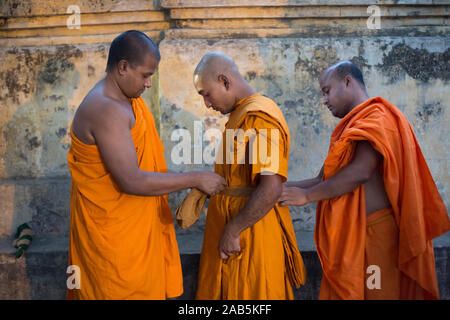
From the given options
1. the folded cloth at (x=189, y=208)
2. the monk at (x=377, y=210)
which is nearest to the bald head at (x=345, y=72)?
the monk at (x=377, y=210)

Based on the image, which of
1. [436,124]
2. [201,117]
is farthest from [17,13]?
[436,124]

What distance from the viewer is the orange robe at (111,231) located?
2143 millimetres

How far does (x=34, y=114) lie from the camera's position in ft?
12.1

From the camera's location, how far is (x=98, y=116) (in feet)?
6.75

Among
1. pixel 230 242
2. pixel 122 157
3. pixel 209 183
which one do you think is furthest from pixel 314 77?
pixel 122 157

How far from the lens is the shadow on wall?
11.7 ft

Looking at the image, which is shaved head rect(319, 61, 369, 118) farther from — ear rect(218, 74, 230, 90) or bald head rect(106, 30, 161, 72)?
bald head rect(106, 30, 161, 72)

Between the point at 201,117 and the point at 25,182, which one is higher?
the point at 201,117

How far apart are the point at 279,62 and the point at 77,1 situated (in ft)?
6.47

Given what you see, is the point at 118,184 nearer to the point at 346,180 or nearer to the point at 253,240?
the point at 253,240

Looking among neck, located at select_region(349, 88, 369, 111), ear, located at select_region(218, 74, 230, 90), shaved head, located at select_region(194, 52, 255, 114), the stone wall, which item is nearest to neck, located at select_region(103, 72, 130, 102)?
shaved head, located at select_region(194, 52, 255, 114)
